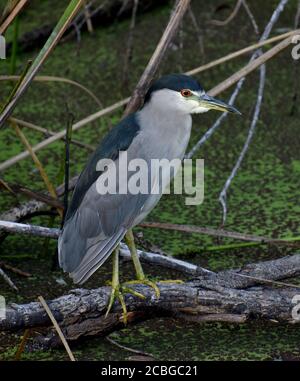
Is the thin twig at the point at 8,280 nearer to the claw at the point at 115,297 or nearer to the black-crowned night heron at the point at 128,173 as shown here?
the black-crowned night heron at the point at 128,173

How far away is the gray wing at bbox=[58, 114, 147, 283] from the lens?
7.88 ft

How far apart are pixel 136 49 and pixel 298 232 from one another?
1.29 m

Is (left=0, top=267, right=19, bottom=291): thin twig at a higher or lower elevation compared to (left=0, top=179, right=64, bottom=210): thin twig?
lower

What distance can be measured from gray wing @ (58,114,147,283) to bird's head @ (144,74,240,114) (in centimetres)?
9

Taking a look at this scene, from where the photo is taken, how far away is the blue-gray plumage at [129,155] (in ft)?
7.98

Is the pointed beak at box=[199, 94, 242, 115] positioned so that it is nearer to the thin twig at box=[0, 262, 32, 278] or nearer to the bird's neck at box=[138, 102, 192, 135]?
the bird's neck at box=[138, 102, 192, 135]

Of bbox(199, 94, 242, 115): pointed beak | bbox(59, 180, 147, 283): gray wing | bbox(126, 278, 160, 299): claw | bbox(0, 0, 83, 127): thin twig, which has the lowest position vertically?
bbox(126, 278, 160, 299): claw

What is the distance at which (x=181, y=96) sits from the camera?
2.54 metres

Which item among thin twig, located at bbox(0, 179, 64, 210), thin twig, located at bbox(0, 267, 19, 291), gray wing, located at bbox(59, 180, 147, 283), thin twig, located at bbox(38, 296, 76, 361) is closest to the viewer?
A: thin twig, located at bbox(38, 296, 76, 361)

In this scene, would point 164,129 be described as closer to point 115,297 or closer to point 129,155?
point 129,155

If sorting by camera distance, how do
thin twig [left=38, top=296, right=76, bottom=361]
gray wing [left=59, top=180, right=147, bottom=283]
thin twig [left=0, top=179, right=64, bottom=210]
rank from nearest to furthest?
thin twig [left=38, top=296, right=76, bottom=361] → gray wing [left=59, top=180, right=147, bottom=283] → thin twig [left=0, top=179, right=64, bottom=210]

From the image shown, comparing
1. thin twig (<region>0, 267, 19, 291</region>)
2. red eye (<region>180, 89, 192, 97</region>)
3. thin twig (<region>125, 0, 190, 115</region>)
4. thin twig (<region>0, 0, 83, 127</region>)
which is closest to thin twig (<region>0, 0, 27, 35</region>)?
thin twig (<region>0, 0, 83, 127</region>)
